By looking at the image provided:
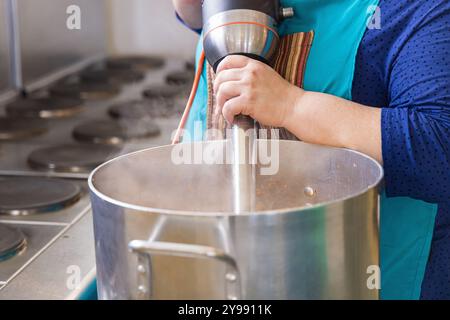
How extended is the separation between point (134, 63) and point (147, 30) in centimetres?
16

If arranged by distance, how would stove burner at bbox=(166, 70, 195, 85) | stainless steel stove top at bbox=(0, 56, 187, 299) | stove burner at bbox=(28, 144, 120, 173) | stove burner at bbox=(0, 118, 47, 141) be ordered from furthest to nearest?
Result: 1. stove burner at bbox=(166, 70, 195, 85)
2. stove burner at bbox=(0, 118, 47, 141)
3. stove burner at bbox=(28, 144, 120, 173)
4. stainless steel stove top at bbox=(0, 56, 187, 299)

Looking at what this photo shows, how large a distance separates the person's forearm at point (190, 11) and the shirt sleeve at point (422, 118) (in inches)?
12.9

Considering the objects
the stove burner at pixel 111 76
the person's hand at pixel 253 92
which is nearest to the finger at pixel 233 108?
the person's hand at pixel 253 92

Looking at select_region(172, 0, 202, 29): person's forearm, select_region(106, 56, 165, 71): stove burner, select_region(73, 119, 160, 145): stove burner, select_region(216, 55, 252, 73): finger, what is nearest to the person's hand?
select_region(216, 55, 252, 73): finger

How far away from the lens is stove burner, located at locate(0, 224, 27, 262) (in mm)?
1051

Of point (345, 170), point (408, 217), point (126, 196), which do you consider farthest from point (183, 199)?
point (408, 217)

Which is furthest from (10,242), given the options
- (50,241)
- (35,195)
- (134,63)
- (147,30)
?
(147,30)

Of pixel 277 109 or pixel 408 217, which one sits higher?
pixel 277 109

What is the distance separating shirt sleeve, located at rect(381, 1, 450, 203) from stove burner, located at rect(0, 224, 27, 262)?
51cm

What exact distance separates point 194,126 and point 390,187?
33 cm

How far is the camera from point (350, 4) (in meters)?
0.98

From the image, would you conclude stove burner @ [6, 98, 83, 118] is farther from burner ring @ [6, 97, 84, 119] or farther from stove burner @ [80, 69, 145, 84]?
stove burner @ [80, 69, 145, 84]

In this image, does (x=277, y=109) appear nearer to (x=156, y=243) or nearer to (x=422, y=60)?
(x=422, y=60)

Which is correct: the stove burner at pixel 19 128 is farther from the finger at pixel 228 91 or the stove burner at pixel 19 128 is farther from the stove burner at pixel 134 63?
the finger at pixel 228 91
